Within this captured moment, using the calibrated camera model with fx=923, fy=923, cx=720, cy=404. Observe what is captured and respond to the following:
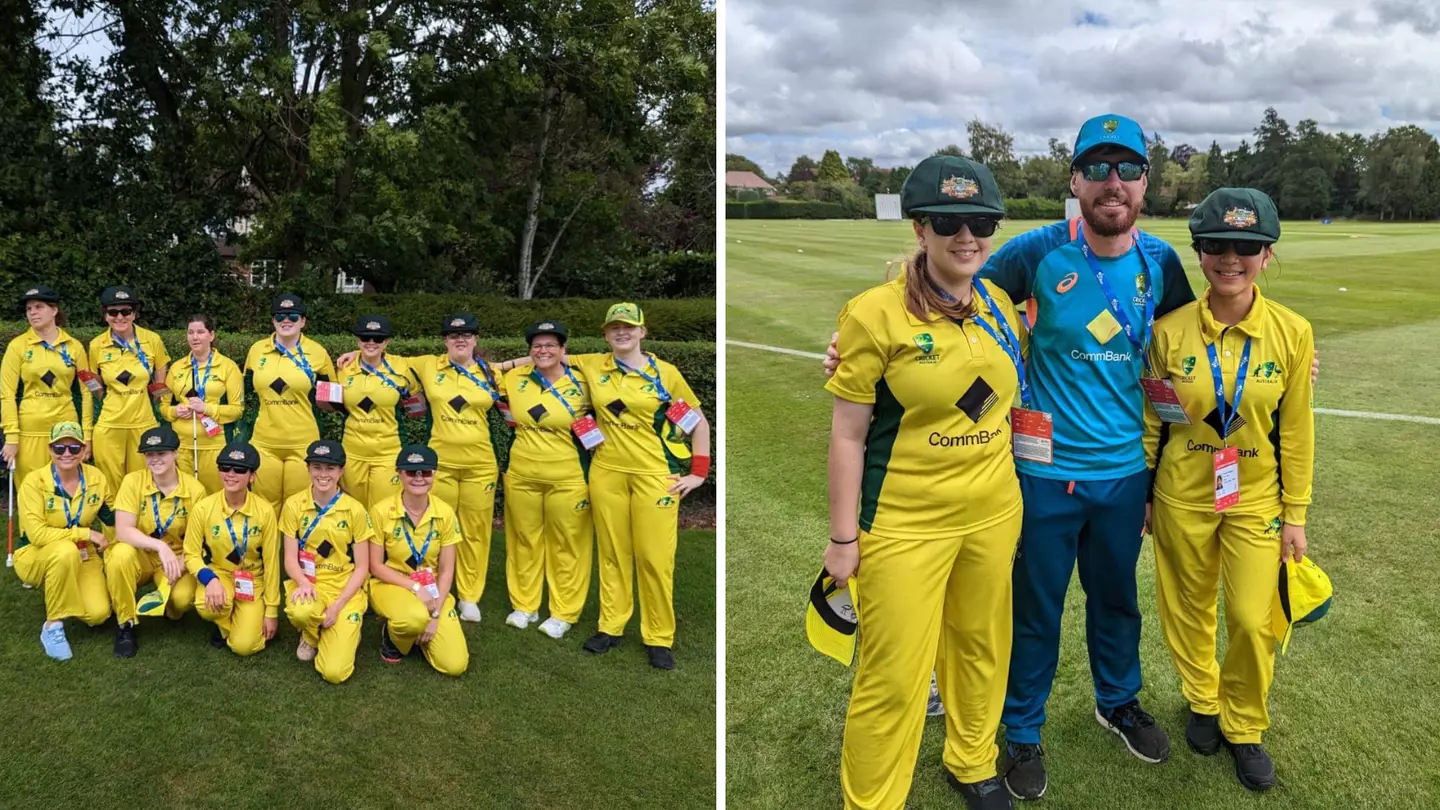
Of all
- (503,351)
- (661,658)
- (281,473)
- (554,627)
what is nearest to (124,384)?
(281,473)

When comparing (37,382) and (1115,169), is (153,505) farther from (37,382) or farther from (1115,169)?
(1115,169)

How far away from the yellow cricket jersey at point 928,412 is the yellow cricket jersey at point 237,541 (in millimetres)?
3452

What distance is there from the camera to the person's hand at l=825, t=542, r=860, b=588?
8.77ft

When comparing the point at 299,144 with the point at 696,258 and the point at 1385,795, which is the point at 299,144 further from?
the point at 1385,795

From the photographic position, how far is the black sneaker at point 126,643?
4.63m

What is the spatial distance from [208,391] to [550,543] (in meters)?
2.36

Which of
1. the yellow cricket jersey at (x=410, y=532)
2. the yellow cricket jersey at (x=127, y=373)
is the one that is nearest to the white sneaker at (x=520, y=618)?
the yellow cricket jersey at (x=410, y=532)

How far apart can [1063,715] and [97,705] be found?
163 inches

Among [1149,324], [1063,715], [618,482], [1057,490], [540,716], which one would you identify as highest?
[1149,324]

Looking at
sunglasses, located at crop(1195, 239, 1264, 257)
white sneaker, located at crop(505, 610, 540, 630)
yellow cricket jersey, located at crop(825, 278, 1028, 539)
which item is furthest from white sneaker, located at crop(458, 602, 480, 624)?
sunglasses, located at crop(1195, 239, 1264, 257)

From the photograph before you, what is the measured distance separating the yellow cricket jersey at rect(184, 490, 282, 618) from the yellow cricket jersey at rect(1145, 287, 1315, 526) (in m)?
4.19

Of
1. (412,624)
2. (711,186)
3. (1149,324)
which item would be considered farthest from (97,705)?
(711,186)

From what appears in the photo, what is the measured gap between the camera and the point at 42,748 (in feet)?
12.2

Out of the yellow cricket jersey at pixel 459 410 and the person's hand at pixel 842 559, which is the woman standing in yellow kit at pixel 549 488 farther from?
the person's hand at pixel 842 559
